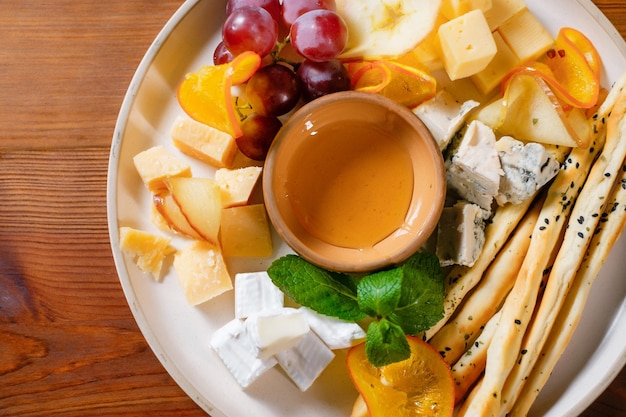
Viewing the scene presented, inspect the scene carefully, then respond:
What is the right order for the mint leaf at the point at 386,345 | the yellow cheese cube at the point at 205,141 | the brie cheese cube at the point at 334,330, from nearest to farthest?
the mint leaf at the point at 386,345 < the brie cheese cube at the point at 334,330 < the yellow cheese cube at the point at 205,141

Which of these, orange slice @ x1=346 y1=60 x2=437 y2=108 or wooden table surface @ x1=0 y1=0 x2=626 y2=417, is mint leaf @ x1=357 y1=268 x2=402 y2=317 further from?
wooden table surface @ x1=0 y1=0 x2=626 y2=417

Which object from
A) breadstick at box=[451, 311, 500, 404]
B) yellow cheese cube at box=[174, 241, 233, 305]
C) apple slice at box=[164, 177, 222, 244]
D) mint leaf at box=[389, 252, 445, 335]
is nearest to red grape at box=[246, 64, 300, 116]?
apple slice at box=[164, 177, 222, 244]

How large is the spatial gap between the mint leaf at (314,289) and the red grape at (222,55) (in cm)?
48

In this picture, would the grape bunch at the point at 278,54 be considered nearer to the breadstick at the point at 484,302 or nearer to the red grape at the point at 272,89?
the red grape at the point at 272,89

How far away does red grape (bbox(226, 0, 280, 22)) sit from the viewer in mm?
1396

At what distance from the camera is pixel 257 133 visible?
139 centimetres

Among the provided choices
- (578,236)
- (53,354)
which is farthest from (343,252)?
(53,354)

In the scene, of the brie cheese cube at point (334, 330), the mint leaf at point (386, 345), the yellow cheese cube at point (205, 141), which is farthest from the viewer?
the yellow cheese cube at point (205, 141)

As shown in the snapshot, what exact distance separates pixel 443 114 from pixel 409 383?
0.59m

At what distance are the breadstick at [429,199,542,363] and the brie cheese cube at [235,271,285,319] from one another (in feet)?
1.19

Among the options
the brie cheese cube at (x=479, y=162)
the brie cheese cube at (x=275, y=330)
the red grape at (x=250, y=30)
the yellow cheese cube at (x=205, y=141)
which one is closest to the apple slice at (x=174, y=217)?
the yellow cheese cube at (x=205, y=141)

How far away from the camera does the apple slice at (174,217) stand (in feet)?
4.51

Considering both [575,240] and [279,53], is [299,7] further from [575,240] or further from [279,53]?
[575,240]

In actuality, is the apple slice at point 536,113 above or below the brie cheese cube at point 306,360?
above
